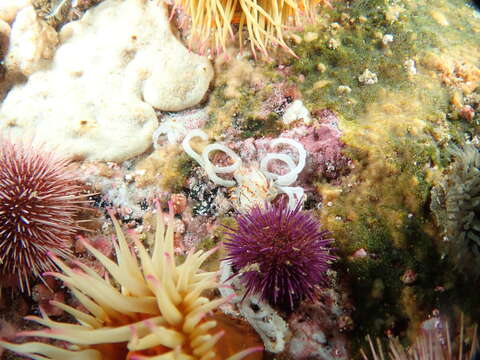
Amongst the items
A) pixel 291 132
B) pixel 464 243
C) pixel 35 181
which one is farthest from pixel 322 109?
pixel 35 181

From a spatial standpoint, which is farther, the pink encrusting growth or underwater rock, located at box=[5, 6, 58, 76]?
underwater rock, located at box=[5, 6, 58, 76]

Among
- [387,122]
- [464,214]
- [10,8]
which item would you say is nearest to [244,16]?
[387,122]

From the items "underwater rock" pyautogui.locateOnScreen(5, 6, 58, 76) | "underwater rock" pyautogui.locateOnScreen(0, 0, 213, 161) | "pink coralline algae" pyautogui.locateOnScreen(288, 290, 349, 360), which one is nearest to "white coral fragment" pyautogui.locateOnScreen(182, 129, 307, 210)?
"underwater rock" pyautogui.locateOnScreen(0, 0, 213, 161)

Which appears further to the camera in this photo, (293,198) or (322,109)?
(322,109)

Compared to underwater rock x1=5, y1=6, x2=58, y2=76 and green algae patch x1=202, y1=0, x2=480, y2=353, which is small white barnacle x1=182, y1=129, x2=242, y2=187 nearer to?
green algae patch x1=202, y1=0, x2=480, y2=353

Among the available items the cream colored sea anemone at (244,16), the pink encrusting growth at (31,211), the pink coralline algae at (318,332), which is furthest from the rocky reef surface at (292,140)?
the cream colored sea anemone at (244,16)

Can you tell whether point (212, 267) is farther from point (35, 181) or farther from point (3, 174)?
point (3, 174)
